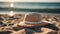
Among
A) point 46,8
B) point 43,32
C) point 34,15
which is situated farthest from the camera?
point 46,8

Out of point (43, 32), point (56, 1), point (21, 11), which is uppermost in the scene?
point (56, 1)

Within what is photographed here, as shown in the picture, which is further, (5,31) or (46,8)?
(46,8)

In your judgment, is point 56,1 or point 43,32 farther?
point 56,1

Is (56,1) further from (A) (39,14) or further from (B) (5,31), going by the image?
(B) (5,31)

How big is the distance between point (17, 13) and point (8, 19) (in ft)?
0.41

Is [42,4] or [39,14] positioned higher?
[42,4]

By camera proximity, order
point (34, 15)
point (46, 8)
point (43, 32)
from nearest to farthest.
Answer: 1. point (43, 32)
2. point (34, 15)
3. point (46, 8)

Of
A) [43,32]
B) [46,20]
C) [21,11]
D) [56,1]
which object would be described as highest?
[56,1]

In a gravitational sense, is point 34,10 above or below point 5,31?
above

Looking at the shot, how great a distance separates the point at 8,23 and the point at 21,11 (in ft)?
0.69

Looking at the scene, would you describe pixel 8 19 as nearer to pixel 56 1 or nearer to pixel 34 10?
pixel 34 10

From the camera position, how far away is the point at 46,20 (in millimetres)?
1354

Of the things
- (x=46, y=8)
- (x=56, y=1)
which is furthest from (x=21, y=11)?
(x=56, y=1)

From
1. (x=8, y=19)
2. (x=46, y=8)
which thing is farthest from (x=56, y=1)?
(x=8, y=19)
